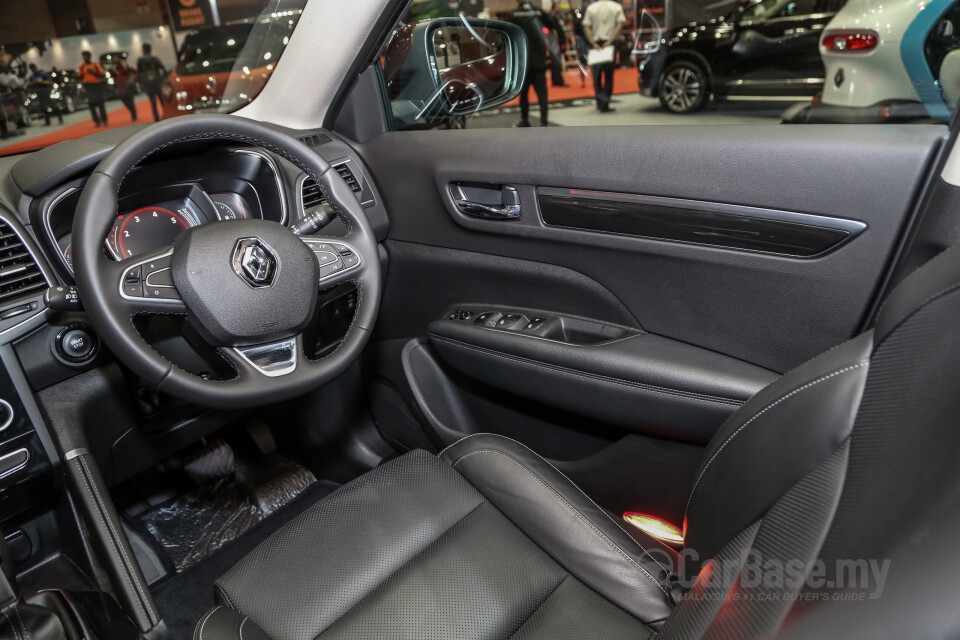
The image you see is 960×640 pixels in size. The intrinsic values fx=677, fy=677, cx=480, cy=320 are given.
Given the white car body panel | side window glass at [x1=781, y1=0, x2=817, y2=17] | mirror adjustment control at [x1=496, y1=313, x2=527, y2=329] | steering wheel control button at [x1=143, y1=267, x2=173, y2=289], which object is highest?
side window glass at [x1=781, y1=0, x2=817, y2=17]

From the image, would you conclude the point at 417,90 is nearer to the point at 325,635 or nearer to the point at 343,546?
the point at 343,546

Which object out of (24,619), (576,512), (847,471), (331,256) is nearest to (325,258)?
(331,256)

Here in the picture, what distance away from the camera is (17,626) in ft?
3.43

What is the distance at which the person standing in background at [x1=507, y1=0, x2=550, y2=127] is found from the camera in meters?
1.92

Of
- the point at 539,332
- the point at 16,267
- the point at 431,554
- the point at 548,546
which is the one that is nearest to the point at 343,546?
the point at 431,554

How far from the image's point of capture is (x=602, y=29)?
6.73 ft

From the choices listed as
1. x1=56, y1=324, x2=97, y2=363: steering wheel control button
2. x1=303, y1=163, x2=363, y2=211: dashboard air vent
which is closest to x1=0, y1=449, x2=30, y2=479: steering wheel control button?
x1=56, y1=324, x2=97, y2=363: steering wheel control button

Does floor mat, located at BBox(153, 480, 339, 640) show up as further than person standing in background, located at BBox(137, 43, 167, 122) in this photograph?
No

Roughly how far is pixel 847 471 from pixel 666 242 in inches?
37.1

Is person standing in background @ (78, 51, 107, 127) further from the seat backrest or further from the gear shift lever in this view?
the seat backrest

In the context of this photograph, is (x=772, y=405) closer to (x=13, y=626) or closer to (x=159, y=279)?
(x=159, y=279)

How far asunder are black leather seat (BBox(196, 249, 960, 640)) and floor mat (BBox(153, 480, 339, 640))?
0.56 meters

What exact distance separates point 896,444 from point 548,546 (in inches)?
28.1

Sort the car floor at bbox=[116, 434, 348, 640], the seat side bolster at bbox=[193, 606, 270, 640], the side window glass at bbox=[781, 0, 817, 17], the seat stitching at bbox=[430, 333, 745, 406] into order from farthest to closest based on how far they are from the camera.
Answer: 1. the car floor at bbox=[116, 434, 348, 640]
2. the side window glass at bbox=[781, 0, 817, 17]
3. the seat stitching at bbox=[430, 333, 745, 406]
4. the seat side bolster at bbox=[193, 606, 270, 640]
